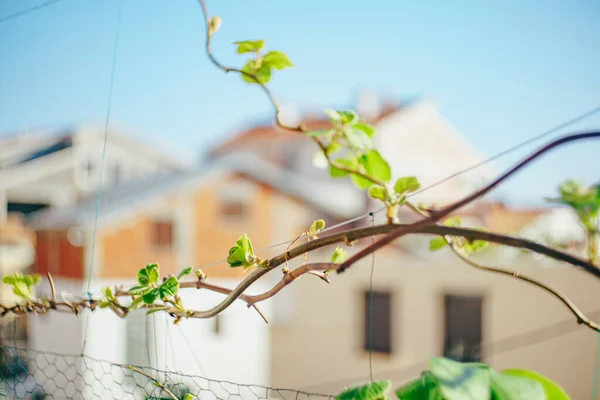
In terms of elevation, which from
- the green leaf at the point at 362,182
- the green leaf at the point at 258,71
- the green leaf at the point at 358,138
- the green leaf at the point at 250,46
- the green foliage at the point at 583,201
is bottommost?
the green foliage at the point at 583,201

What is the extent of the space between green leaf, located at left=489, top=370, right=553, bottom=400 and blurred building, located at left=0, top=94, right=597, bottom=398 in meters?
3.04

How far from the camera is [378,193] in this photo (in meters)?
0.68

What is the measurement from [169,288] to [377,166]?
296mm

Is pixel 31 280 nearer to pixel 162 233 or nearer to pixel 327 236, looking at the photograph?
pixel 327 236

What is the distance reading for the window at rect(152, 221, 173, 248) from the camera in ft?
28.5

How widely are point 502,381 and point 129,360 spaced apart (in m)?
7.93

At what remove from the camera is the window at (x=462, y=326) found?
235 inches

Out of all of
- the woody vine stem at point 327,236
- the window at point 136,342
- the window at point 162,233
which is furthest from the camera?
the window at point 162,233

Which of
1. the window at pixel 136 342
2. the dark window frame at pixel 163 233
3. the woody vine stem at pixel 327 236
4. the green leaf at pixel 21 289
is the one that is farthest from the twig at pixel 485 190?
the dark window frame at pixel 163 233

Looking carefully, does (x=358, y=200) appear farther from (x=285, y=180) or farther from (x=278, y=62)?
(x=278, y=62)

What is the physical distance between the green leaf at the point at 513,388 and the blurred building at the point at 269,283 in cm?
304

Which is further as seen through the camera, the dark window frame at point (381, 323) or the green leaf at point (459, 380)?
the dark window frame at point (381, 323)

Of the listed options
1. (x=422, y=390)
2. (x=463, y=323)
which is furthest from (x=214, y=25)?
(x=463, y=323)

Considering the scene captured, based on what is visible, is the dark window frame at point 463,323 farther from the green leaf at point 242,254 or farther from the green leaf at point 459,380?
the green leaf at point 459,380
